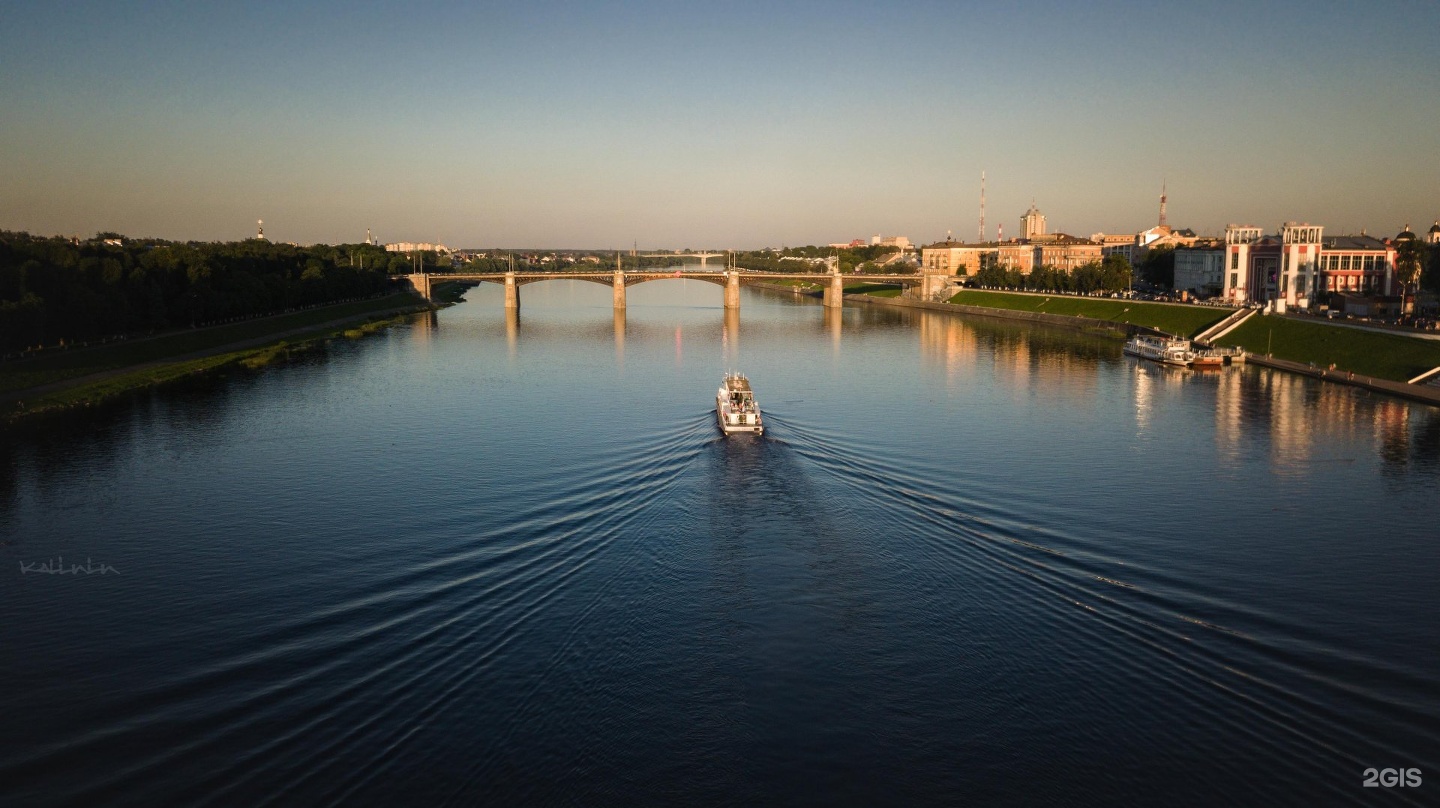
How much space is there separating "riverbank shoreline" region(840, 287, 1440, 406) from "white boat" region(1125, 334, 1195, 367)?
124 inches

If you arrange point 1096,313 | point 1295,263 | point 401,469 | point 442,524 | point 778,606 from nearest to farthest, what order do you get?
1. point 778,606
2. point 442,524
3. point 401,469
4. point 1295,263
5. point 1096,313

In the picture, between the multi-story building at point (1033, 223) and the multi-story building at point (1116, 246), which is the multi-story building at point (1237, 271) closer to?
the multi-story building at point (1116, 246)

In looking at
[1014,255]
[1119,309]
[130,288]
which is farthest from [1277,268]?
[130,288]

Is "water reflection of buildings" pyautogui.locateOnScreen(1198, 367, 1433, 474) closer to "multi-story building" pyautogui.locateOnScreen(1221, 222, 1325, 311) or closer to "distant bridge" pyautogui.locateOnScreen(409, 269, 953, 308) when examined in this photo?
"multi-story building" pyautogui.locateOnScreen(1221, 222, 1325, 311)

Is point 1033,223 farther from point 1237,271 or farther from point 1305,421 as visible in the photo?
point 1305,421

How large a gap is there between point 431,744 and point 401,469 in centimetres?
1299

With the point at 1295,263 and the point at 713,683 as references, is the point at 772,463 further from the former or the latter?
the point at 1295,263

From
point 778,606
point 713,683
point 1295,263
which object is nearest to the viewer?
point 713,683

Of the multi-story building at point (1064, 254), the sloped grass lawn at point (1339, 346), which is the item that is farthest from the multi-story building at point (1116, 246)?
the sloped grass lawn at point (1339, 346)

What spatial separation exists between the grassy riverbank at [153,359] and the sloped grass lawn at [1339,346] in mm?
46720

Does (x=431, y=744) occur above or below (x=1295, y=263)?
below

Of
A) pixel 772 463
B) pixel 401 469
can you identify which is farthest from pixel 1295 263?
pixel 401 469

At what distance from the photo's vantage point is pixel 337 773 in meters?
8.99

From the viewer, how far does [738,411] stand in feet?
84.3
